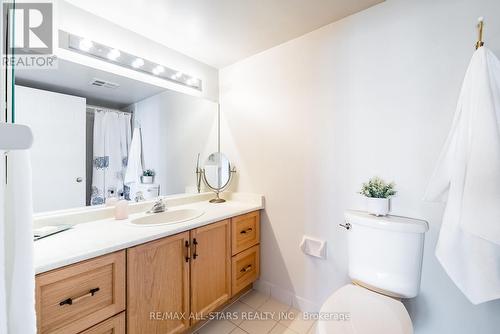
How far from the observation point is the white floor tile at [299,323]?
1.49 m

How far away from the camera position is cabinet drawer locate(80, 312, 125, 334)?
36.5 inches

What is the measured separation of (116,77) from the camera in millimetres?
1473

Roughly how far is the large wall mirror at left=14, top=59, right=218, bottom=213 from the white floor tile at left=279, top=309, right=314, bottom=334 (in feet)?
Answer: 4.25

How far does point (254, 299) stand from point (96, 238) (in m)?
1.34

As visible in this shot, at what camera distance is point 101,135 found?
1.40m

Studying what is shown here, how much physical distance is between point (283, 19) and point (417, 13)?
77cm

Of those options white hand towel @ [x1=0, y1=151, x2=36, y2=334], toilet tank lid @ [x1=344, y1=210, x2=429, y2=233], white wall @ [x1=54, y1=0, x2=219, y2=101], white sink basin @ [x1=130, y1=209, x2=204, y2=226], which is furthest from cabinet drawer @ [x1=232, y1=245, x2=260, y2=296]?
white wall @ [x1=54, y1=0, x2=219, y2=101]

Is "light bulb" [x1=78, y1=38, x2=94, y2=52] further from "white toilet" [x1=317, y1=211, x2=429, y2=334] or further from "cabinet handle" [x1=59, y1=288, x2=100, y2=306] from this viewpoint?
"white toilet" [x1=317, y1=211, x2=429, y2=334]

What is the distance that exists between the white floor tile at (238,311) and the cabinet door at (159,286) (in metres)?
0.45

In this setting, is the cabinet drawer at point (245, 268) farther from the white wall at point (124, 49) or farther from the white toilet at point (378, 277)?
the white wall at point (124, 49)

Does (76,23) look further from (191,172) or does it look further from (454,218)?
(454,218)

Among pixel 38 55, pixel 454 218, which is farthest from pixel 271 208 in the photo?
pixel 38 55


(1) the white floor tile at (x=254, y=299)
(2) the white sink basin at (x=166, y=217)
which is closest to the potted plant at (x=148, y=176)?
(2) the white sink basin at (x=166, y=217)

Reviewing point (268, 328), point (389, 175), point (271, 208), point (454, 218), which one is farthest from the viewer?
point (271, 208)
